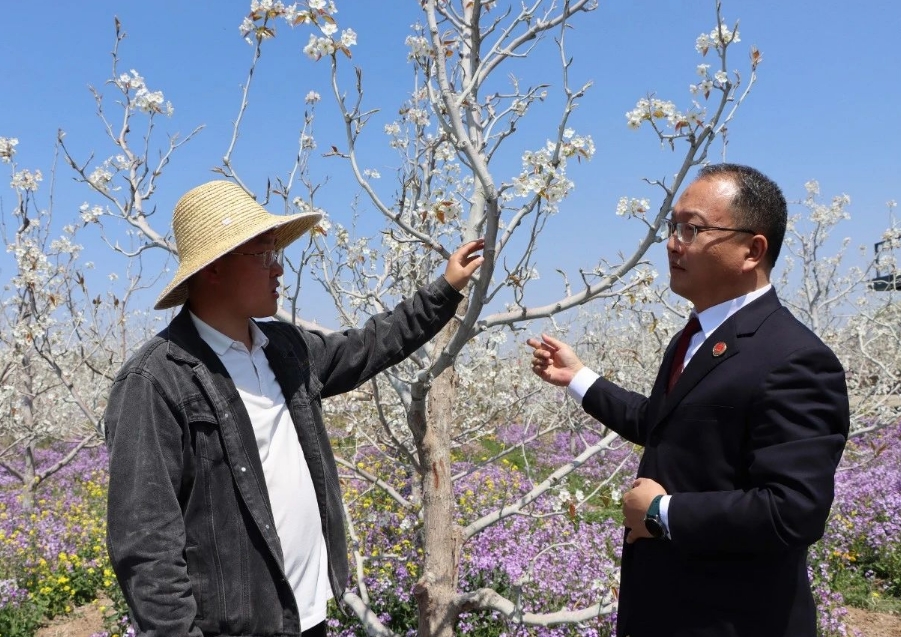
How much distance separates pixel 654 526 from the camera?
5.39ft

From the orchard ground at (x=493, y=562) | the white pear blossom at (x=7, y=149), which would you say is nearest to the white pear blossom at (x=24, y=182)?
the white pear blossom at (x=7, y=149)

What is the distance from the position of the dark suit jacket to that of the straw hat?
3.92 ft

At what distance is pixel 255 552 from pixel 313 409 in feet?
1.46

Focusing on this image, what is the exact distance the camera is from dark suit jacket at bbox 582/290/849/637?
1.47 m

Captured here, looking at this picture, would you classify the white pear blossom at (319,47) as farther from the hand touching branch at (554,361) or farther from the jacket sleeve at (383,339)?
the hand touching branch at (554,361)

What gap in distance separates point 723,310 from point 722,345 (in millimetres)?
132

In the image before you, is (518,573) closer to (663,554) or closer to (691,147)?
(663,554)

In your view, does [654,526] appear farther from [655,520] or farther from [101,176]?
[101,176]

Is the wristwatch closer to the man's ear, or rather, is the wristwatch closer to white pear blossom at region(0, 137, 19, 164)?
the man's ear

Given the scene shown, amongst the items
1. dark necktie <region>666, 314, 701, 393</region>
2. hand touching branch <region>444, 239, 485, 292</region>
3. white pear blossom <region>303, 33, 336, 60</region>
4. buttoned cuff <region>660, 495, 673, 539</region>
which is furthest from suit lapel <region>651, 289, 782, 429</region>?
white pear blossom <region>303, 33, 336, 60</region>

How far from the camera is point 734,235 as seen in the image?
1691 millimetres

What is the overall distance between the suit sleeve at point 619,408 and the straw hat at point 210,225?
109 cm

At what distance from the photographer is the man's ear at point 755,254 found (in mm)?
1700

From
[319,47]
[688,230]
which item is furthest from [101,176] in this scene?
[688,230]
